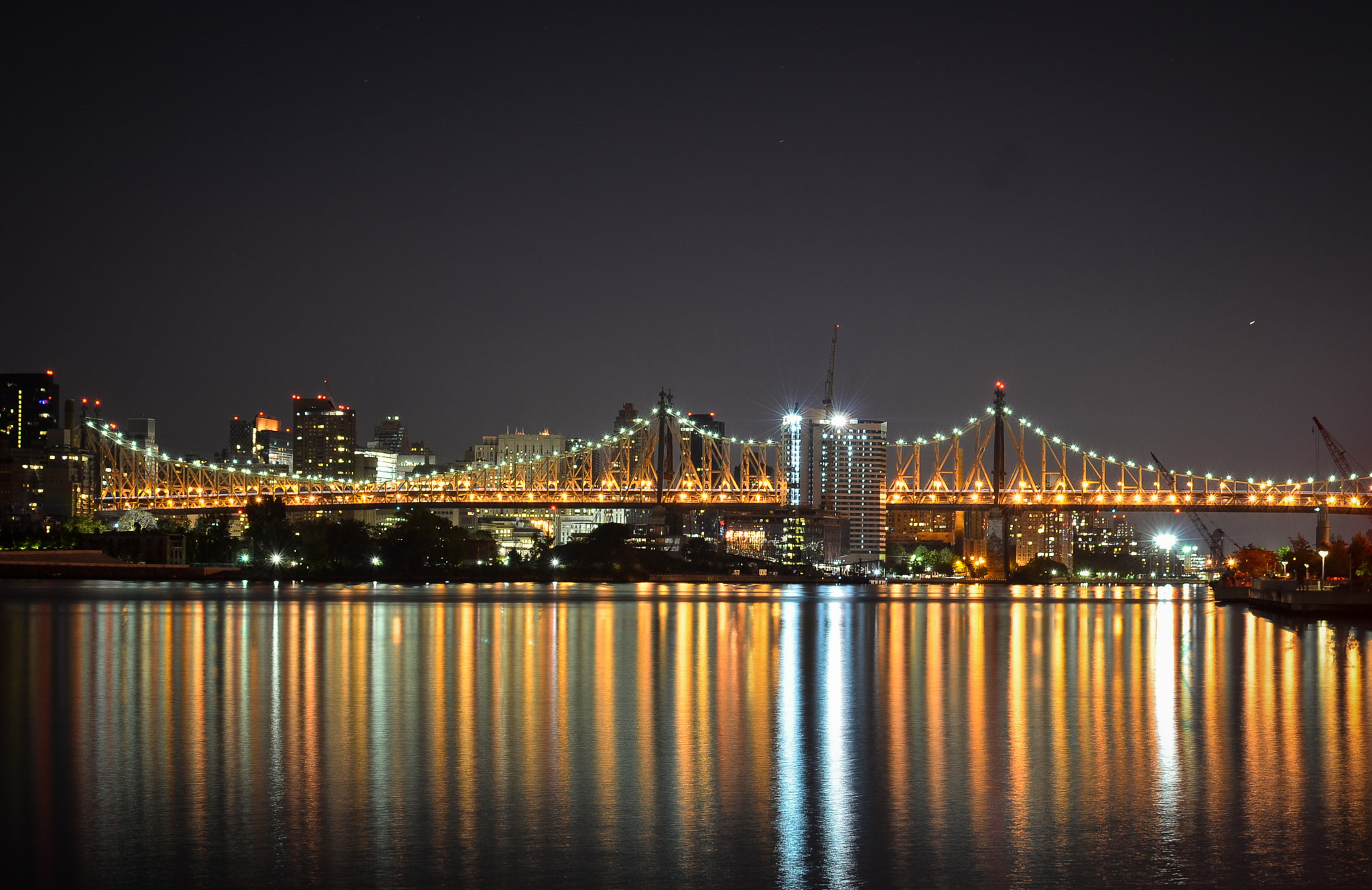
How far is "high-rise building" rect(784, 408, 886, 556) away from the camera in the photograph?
18900 cm

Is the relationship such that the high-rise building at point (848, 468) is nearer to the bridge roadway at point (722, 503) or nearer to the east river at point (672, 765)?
the bridge roadway at point (722, 503)

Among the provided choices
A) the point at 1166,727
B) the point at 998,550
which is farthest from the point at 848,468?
the point at 1166,727

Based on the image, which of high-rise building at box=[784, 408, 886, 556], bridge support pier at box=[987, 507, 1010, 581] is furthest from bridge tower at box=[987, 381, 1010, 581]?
high-rise building at box=[784, 408, 886, 556]

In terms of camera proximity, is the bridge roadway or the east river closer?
the east river

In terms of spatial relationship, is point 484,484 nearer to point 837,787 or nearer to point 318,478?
point 318,478

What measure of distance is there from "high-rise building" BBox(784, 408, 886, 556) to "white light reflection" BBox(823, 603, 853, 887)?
167096 mm

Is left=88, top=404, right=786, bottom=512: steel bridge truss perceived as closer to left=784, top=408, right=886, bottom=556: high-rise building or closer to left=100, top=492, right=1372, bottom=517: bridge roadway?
left=100, top=492, right=1372, bottom=517: bridge roadway

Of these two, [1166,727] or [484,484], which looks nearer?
[1166,727]

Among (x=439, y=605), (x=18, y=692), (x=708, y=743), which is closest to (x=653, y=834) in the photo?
(x=708, y=743)

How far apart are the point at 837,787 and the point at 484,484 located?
97002 mm

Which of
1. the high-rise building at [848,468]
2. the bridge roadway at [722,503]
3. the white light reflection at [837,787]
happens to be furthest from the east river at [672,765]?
the high-rise building at [848,468]

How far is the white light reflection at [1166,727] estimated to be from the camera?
10.8m

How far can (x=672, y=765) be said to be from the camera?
12.7 m

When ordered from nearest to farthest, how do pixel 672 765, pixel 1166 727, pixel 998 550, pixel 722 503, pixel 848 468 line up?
Result: 1. pixel 672 765
2. pixel 1166 727
3. pixel 722 503
4. pixel 998 550
5. pixel 848 468
